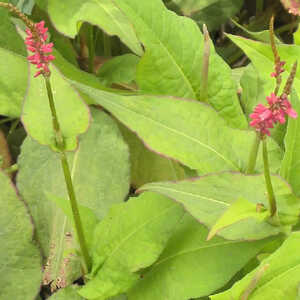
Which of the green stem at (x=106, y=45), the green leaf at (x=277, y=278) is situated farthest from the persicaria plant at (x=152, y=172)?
the green stem at (x=106, y=45)

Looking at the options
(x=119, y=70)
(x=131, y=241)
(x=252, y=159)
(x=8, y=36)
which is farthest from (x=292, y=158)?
(x=8, y=36)

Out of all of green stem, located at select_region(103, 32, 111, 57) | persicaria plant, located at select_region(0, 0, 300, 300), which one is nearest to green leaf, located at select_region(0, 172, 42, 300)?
persicaria plant, located at select_region(0, 0, 300, 300)

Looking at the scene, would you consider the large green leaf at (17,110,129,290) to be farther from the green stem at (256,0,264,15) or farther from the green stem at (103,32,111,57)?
the green stem at (256,0,264,15)

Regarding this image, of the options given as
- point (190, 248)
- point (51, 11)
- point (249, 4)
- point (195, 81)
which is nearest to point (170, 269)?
point (190, 248)

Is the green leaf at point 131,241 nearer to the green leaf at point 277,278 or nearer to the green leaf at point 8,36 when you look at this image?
the green leaf at point 277,278

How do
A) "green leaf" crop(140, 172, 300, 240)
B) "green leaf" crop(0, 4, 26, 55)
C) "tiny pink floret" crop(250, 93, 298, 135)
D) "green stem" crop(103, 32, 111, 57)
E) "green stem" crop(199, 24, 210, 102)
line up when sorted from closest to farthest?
"tiny pink floret" crop(250, 93, 298, 135) < "green leaf" crop(140, 172, 300, 240) < "green stem" crop(199, 24, 210, 102) < "green leaf" crop(0, 4, 26, 55) < "green stem" crop(103, 32, 111, 57)

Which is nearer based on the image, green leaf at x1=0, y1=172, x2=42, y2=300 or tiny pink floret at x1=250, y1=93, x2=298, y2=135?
tiny pink floret at x1=250, y1=93, x2=298, y2=135

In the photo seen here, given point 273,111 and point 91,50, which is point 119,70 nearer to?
point 91,50
